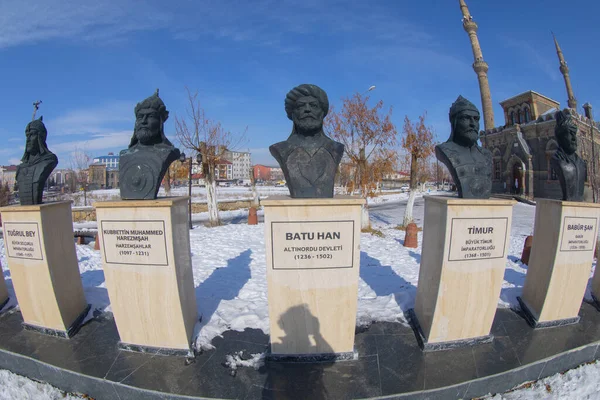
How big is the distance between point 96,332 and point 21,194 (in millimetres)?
1904

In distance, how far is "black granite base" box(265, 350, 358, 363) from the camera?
3.21 m

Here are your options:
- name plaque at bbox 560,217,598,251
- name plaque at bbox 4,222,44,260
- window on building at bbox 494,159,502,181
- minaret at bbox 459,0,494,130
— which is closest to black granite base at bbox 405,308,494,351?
name plaque at bbox 560,217,598,251

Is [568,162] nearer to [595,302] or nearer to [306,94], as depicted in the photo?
[595,302]

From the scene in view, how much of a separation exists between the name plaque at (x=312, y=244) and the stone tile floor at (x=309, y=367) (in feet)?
3.34

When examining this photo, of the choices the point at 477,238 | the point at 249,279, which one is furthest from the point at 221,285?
the point at 477,238

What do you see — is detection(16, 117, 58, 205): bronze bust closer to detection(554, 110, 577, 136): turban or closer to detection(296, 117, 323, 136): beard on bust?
detection(296, 117, 323, 136): beard on bust

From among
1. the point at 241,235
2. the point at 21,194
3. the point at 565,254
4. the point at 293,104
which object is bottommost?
the point at 241,235

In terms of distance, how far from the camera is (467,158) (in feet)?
11.6

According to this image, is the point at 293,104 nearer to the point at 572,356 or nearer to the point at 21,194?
the point at 21,194

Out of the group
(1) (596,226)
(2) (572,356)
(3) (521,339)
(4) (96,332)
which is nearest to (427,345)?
(3) (521,339)

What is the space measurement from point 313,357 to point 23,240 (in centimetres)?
345

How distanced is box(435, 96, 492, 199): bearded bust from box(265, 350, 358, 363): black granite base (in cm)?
210

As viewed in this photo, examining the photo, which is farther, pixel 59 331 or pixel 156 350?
pixel 59 331

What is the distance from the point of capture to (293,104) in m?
3.28
